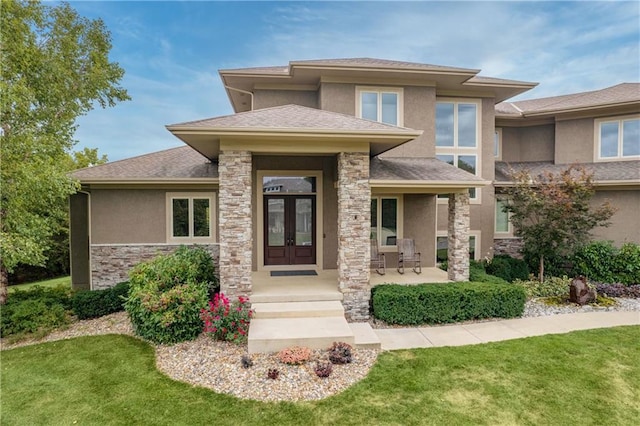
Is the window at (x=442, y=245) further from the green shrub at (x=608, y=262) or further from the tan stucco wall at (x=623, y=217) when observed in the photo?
the tan stucco wall at (x=623, y=217)

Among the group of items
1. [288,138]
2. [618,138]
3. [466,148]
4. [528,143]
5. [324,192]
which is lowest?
[324,192]

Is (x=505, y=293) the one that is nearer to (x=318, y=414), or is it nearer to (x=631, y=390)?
(x=631, y=390)

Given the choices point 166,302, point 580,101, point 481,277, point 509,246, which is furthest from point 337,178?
point 580,101

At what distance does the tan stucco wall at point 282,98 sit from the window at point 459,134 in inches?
181

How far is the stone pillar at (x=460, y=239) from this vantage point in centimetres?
886

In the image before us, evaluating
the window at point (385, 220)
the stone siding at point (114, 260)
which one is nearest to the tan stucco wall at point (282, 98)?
the window at point (385, 220)

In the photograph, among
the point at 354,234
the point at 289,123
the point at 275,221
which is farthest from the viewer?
the point at 275,221

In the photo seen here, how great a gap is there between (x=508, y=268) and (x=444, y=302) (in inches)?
197

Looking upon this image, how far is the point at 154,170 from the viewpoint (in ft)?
33.7

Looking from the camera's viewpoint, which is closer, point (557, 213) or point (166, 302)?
point (166, 302)

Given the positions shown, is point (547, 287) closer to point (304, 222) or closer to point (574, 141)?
point (574, 141)

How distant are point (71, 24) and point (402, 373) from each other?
1280 cm

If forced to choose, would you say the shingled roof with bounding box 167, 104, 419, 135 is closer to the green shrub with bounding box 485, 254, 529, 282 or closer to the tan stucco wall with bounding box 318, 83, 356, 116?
the tan stucco wall with bounding box 318, 83, 356, 116

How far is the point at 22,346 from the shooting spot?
21.8ft
